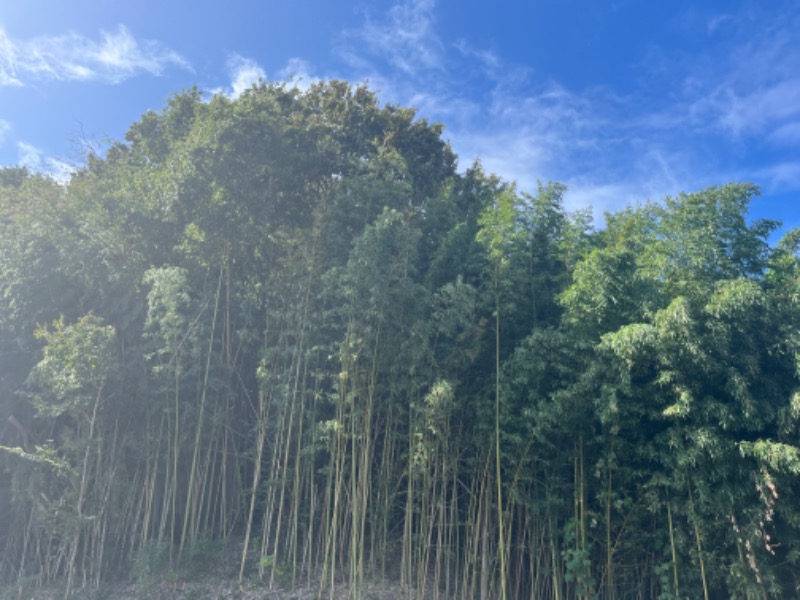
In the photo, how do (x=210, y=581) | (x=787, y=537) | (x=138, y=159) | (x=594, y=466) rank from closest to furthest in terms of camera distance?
1. (x=787, y=537)
2. (x=594, y=466)
3. (x=210, y=581)
4. (x=138, y=159)

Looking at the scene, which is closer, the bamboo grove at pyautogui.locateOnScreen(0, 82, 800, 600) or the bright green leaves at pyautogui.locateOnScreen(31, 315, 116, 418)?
the bamboo grove at pyautogui.locateOnScreen(0, 82, 800, 600)

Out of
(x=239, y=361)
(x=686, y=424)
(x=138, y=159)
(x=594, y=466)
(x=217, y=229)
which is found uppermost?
(x=138, y=159)

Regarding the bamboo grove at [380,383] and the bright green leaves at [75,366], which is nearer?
the bamboo grove at [380,383]

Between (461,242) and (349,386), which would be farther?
(461,242)

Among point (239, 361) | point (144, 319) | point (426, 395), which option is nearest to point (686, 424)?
point (426, 395)

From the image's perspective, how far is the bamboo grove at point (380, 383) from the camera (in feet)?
19.7

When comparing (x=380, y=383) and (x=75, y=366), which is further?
(x=75, y=366)

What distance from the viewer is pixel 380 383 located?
7.27 m

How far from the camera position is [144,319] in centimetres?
842

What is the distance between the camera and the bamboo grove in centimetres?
599

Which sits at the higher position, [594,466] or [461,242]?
[461,242]

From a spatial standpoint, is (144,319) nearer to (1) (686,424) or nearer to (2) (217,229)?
(2) (217,229)

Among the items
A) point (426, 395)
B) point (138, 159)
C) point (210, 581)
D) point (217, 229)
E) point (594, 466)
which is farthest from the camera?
point (138, 159)

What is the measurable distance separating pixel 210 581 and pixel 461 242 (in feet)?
18.7
